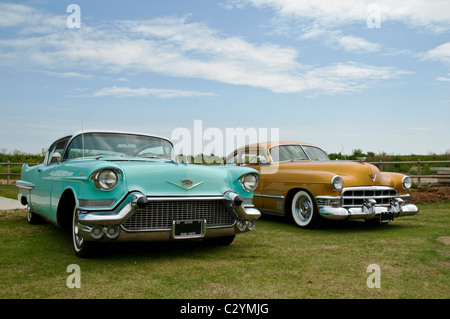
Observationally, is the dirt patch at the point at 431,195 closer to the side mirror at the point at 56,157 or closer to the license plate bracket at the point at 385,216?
the license plate bracket at the point at 385,216

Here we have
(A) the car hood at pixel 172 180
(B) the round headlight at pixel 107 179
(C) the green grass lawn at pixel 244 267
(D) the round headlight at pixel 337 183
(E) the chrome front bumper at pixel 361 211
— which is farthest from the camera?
(D) the round headlight at pixel 337 183

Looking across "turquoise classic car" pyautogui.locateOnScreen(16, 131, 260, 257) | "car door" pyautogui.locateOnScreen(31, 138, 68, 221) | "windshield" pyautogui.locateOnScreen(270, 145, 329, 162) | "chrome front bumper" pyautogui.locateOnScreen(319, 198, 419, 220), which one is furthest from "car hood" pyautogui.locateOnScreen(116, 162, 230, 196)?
"windshield" pyautogui.locateOnScreen(270, 145, 329, 162)

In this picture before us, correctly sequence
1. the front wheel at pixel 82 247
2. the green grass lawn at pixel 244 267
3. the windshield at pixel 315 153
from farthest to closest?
the windshield at pixel 315 153 → the front wheel at pixel 82 247 → the green grass lawn at pixel 244 267

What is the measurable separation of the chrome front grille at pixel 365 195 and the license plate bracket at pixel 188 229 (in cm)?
286

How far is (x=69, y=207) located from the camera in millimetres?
→ 4902

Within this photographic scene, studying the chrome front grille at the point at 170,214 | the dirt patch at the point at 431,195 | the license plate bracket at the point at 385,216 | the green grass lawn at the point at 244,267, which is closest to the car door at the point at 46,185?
the green grass lawn at the point at 244,267

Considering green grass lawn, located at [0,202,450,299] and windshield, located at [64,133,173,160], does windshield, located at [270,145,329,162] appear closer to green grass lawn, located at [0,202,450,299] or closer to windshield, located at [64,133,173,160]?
green grass lawn, located at [0,202,450,299]

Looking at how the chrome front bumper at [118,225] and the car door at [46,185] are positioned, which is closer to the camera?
the chrome front bumper at [118,225]

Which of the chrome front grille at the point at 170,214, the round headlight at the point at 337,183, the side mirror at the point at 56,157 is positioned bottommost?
the chrome front grille at the point at 170,214

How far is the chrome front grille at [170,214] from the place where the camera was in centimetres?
407

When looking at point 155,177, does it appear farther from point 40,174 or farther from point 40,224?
point 40,224

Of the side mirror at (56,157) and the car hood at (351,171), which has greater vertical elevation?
the side mirror at (56,157)

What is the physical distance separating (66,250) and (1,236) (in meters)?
1.57
